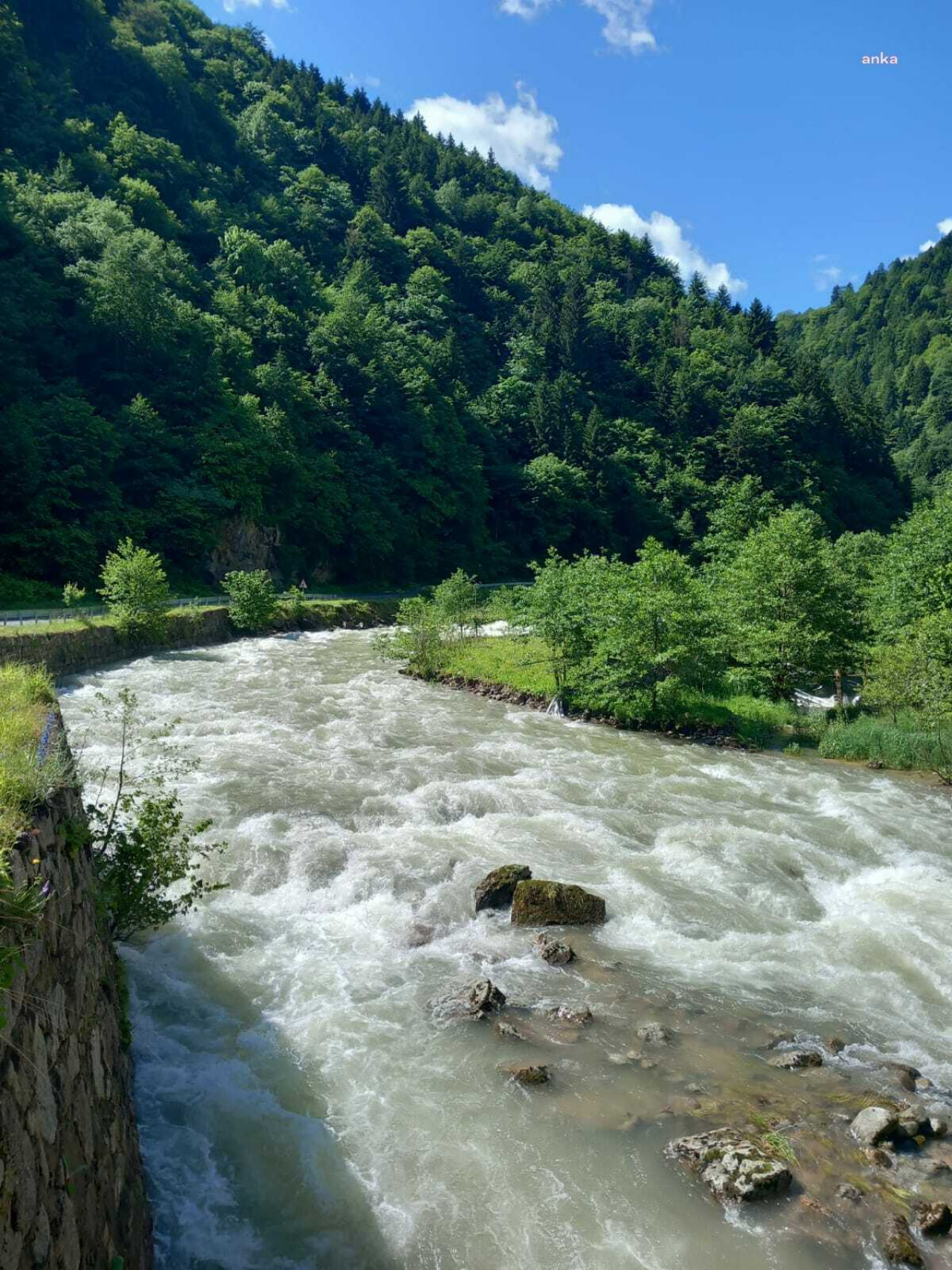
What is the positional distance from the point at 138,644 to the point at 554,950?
30957mm

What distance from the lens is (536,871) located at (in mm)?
14523

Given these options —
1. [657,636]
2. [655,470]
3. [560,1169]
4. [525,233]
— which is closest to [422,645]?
[657,636]

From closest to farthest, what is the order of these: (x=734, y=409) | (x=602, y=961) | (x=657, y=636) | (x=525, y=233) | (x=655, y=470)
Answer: (x=602, y=961) < (x=657, y=636) < (x=655, y=470) < (x=734, y=409) < (x=525, y=233)

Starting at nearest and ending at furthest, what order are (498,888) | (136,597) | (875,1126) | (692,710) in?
1. (875,1126)
2. (498,888)
3. (692,710)
4. (136,597)

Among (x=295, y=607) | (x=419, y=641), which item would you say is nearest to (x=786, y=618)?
(x=419, y=641)

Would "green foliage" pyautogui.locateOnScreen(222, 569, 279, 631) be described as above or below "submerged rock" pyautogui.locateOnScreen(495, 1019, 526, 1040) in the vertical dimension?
above

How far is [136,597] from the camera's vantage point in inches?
1416

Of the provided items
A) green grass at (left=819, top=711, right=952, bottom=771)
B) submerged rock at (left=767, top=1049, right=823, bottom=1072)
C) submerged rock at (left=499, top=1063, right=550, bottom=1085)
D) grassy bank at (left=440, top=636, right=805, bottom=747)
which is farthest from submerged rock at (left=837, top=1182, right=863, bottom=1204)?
→ grassy bank at (left=440, top=636, right=805, bottom=747)

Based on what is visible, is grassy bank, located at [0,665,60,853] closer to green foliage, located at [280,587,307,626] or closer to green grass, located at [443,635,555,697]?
green grass, located at [443,635,555,697]

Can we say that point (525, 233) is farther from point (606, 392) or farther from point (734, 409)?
point (734, 409)

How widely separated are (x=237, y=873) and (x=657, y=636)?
1781 centimetres

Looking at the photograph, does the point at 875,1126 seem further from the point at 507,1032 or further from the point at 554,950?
the point at 554,950

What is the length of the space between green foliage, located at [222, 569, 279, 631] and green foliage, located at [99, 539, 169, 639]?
7676 mm

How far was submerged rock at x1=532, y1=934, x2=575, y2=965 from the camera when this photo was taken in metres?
11.5
